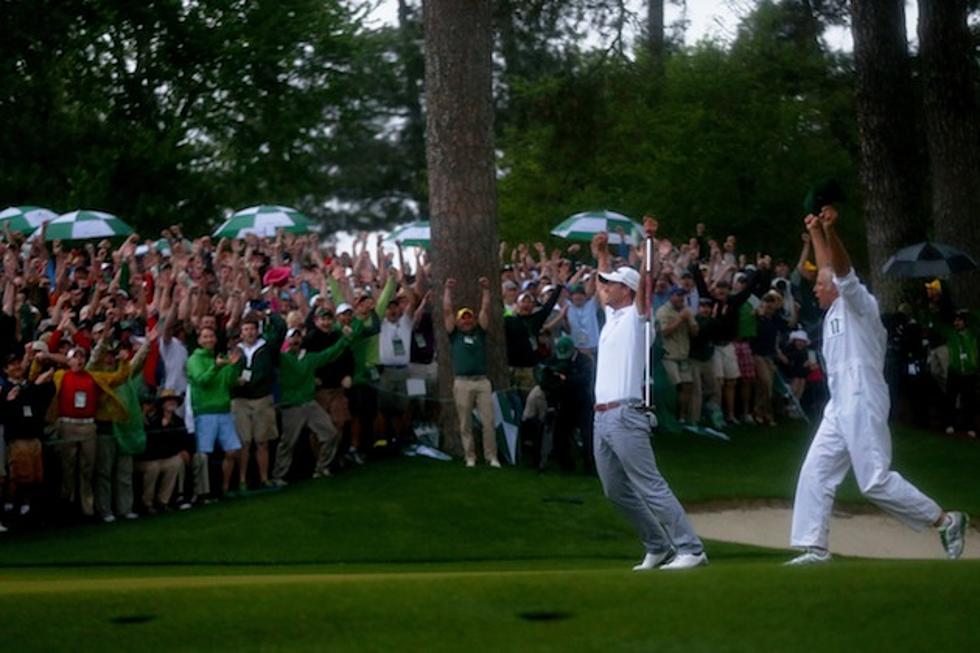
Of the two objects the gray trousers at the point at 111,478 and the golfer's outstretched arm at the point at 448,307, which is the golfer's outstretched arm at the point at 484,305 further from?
the gray trousers at the point at 111,478

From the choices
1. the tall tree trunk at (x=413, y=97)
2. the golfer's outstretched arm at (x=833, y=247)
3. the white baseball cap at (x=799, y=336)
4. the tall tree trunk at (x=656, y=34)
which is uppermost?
the tall tree trunk at (x=413, y=97)

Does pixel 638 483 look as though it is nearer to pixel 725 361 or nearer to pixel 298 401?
pixel 298 401

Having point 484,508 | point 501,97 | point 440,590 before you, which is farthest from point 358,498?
point 501,97

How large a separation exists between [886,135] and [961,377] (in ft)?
15.3

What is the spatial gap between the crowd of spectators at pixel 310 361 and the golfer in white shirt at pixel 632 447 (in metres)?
1.26

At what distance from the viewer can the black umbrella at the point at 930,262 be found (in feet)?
88.6

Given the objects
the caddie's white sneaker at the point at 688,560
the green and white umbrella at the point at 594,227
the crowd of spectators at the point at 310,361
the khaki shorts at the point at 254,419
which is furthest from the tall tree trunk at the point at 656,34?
the caddie's white sneaker at the point at 688,560

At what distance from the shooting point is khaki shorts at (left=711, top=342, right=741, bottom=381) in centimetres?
2578

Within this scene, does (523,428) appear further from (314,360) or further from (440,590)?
(440,590)

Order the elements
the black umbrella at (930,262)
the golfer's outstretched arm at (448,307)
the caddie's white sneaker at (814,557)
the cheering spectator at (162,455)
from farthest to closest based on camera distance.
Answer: the black umbrella at (930,262)
the golfer's outstretched arm at (448,307)
the cheering spectator at (162,455)
the caddie's white sneaker at (814,557)

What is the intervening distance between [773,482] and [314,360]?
607 cm

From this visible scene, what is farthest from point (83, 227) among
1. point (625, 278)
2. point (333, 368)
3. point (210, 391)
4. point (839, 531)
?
point (625, 278)

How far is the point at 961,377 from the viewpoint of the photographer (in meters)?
26.6

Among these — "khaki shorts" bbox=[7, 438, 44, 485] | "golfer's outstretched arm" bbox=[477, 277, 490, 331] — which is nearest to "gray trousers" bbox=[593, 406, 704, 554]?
"khaki shorts" bbox=[7, 438, 44, 485]
